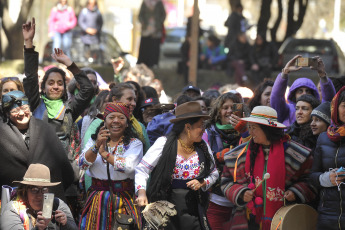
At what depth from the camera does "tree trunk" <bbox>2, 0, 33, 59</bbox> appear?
2077 cm

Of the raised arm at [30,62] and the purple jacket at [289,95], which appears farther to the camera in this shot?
the purple jacket at [289,95]

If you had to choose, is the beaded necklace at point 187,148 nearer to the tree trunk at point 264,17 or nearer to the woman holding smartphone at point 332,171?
the woman holding smartphone at point 332,171

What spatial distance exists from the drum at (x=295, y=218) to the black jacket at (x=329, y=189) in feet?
0.38

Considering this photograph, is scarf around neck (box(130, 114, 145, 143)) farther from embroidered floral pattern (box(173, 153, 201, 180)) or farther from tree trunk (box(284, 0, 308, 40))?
tree trunk (box(284, 0, 308, 40))

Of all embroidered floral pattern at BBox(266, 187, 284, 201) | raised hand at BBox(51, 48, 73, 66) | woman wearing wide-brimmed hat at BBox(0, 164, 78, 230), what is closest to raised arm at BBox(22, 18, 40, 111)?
raised hand at BBox(51, 48, 73, 66)

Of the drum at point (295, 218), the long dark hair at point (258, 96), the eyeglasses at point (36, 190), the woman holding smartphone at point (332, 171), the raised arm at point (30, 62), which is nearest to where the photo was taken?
the eyeglasses at point (36, 190)

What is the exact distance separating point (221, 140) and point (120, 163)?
152cm

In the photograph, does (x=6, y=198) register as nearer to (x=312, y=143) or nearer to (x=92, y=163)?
(x=92, y=163)

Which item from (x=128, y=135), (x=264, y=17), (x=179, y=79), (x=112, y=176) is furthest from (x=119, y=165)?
(x=264, y=17)

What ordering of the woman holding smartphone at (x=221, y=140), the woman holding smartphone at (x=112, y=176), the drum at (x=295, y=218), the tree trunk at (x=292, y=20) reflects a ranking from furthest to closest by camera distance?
the tree trunk at (x=292, y=20), the woman holding smartphone at (x=221, y=140), the woman holding smartphone at (x=112, y=176), the drum at (x=295, y=218)

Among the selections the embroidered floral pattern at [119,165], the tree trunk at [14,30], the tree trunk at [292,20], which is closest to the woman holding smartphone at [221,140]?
the embroidered floral pattern at [119,165]

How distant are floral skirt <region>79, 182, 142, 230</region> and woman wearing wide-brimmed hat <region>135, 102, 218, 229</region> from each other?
1.04 feet

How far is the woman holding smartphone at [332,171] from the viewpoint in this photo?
748 cm

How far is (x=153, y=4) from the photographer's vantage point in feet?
67.9
